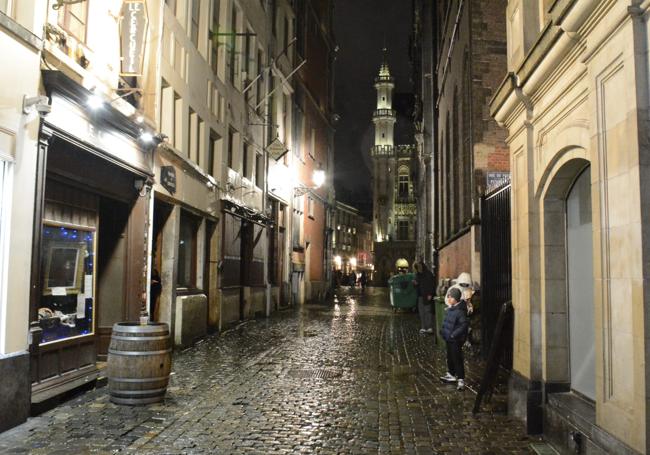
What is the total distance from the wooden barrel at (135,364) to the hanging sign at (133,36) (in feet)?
15.0

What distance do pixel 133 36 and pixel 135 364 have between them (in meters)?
5.63

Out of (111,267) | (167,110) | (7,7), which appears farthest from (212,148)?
(7,7)

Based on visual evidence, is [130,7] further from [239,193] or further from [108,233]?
[239,193]

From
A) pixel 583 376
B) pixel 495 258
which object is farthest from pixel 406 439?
pixel 495 258

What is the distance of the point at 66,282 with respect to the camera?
9.70 m

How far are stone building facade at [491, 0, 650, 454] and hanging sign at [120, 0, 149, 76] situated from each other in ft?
19.3

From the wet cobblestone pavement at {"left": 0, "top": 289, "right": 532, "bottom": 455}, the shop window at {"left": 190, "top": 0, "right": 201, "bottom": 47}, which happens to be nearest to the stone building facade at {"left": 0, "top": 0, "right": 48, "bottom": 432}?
the wet cobblestone pavement at {"left": 0, "top": 289, "right": 532, "bottom": 455}

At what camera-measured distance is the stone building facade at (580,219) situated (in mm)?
4336

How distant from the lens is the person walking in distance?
17.1 metres

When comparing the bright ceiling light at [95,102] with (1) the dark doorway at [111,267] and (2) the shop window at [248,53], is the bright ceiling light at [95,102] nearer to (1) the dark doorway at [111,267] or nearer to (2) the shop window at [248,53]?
(1) the dark doorway at [111,267]

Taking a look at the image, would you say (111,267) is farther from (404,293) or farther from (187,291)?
(404,293)

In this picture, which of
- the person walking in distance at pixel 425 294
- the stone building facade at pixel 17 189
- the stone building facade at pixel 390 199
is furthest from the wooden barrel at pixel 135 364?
the stone building facade at pixel 390 199

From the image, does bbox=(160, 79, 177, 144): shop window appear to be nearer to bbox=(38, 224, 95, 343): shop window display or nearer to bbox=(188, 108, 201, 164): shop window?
bbox=(188, 108, 201, 164): shop window

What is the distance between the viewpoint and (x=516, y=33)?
803 centimetres
